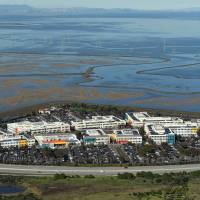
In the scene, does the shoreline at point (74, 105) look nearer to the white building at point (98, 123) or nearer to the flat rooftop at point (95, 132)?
the white building at point (98, 123)

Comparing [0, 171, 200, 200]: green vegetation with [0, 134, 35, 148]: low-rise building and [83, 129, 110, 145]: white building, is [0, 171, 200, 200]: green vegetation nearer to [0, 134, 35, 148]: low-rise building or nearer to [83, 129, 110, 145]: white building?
[0, 134, 35, 148]: low-rise building

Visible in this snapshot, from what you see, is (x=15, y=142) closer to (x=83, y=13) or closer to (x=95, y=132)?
(x=95, y=132)

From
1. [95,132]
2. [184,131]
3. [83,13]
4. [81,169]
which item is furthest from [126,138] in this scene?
[83,13]

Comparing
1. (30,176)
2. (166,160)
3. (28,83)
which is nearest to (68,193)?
(30,176)

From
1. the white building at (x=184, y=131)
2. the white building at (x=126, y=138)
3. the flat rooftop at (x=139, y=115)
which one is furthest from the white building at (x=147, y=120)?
the white building at (x=126, y=138)

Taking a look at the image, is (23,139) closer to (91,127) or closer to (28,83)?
(91,127)
